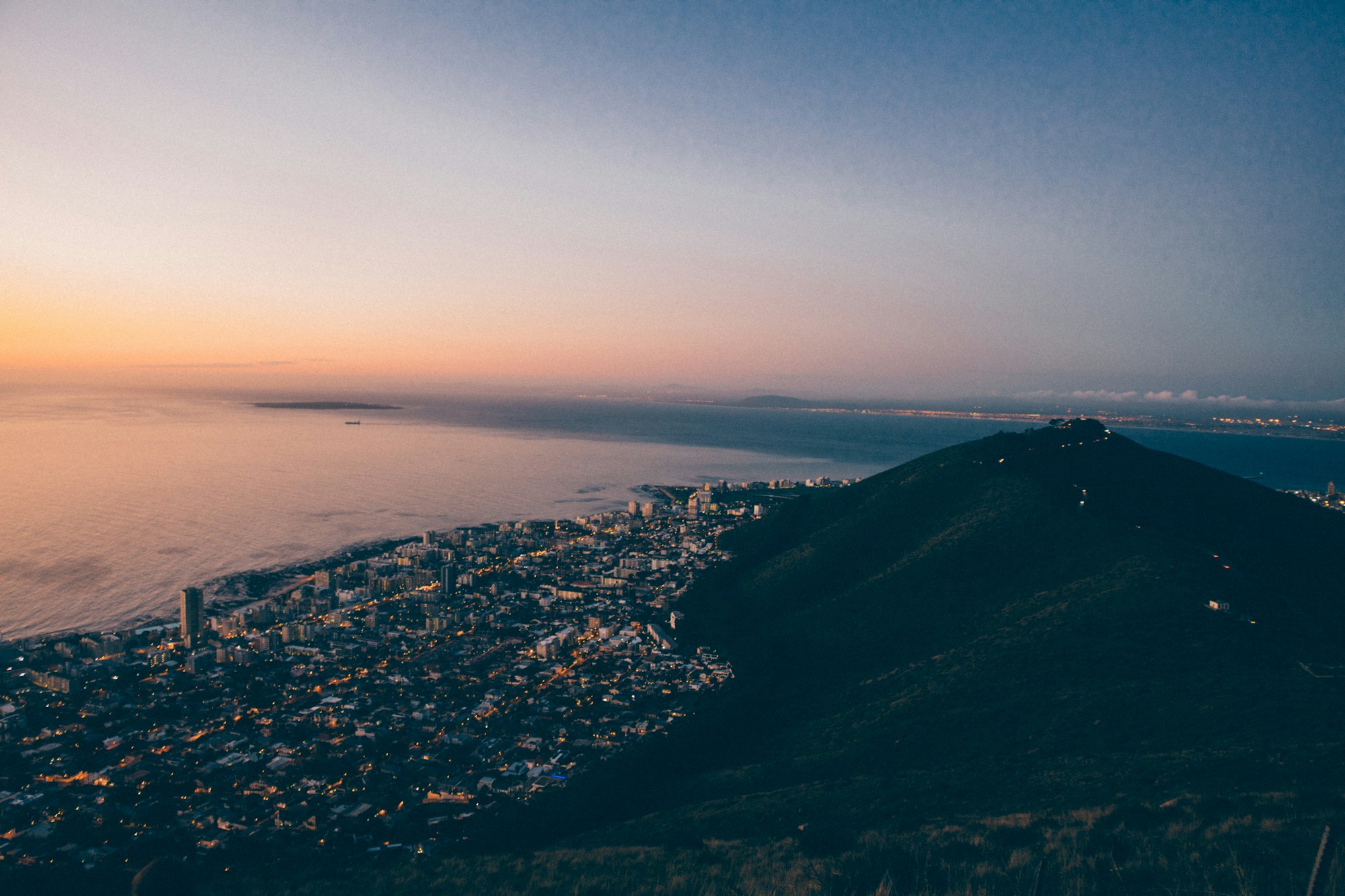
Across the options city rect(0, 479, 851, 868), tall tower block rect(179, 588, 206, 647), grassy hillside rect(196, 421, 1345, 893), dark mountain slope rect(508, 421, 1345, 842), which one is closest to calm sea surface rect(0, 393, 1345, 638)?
tall tower block rect(179, 588, 206, 647)

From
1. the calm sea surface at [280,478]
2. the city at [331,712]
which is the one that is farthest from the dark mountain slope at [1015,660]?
the calm sea surface at [280,478]

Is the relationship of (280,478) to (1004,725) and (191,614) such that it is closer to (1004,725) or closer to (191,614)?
(191,614)

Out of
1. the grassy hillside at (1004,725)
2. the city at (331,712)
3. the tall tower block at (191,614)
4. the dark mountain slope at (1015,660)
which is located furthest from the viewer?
the tall tower block at (191,614)

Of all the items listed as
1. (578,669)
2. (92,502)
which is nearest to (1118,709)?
(578,669)

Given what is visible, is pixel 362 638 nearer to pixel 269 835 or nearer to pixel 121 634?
pixel 121 634

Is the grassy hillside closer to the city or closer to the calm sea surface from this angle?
the city

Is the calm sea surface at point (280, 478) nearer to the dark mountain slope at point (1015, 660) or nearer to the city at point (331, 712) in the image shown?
the city at point (331, 712)

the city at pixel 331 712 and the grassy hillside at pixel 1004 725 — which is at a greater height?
the grassy hillside at pixel 1004 725
